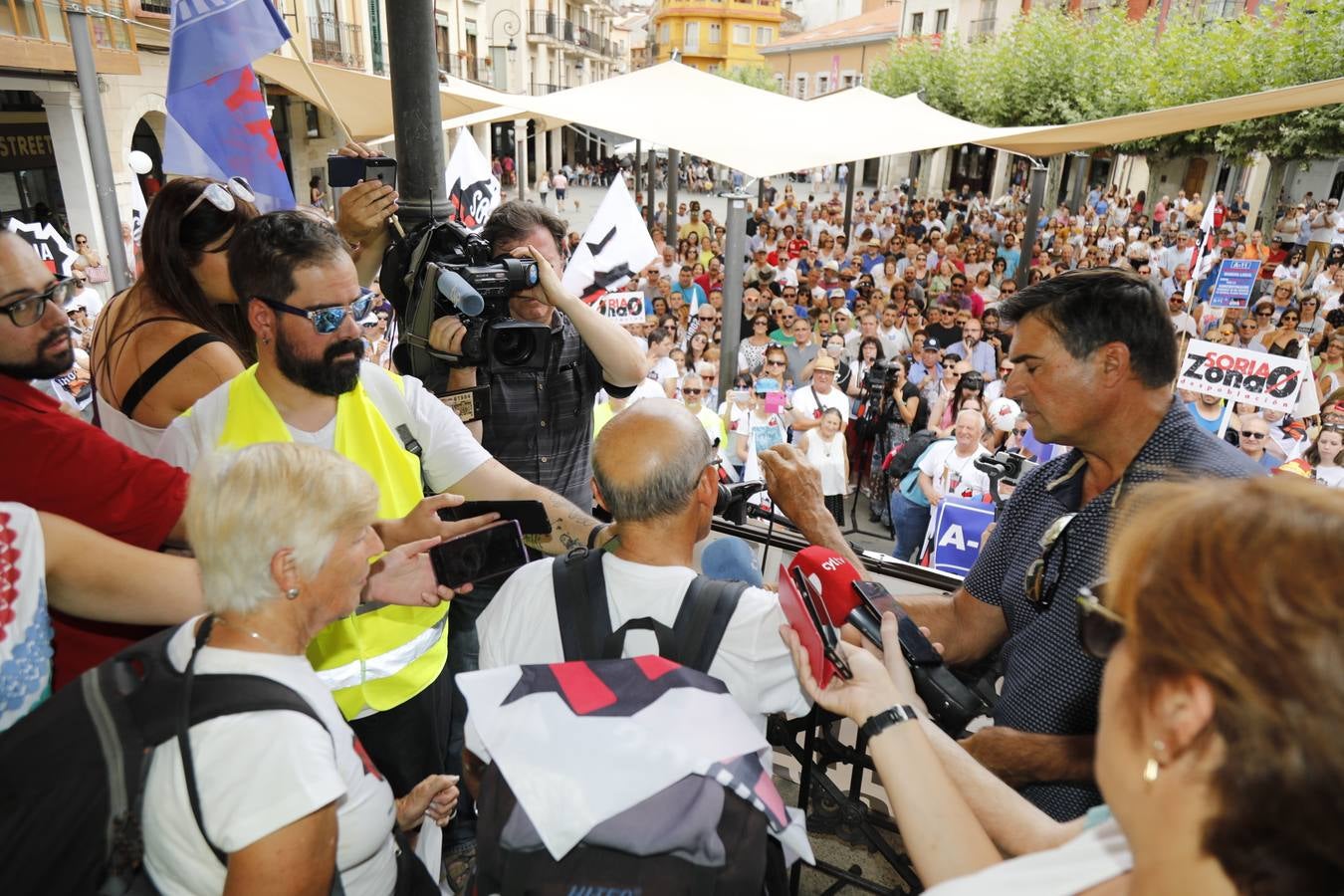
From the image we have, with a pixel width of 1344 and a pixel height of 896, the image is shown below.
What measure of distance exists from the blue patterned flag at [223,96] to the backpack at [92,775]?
8.85 ft

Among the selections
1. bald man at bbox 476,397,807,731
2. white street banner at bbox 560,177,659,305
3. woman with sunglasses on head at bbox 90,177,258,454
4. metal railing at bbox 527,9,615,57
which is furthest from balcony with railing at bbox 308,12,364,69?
bald man at bbox 476,397,807,731

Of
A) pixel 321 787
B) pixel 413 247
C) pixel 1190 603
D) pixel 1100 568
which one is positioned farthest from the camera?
pixel 413 247

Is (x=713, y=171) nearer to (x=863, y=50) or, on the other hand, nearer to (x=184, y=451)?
(x=863, y=50)

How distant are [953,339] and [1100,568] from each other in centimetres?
776

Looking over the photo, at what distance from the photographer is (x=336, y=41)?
23906 millimetres

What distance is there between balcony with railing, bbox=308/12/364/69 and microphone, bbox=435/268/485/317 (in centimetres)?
2272

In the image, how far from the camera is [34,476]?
1.67m

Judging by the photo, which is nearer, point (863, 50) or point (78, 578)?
point (78, 578)

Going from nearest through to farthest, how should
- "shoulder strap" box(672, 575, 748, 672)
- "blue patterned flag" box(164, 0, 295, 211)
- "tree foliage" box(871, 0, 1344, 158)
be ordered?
"shoulder strap" box(672, 575, 748, 672) → "blue patterned flag" box(164, 0, 295, 211) → "tree foliage" box(871, 0, 1344, 158)

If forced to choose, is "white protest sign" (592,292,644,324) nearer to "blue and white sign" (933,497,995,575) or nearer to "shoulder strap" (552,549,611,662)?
"blue and white sign" (933,497,995,575)

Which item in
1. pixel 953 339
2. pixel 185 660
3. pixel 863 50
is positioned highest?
pixel 863 50

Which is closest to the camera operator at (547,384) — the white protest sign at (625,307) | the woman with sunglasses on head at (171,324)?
the woman with sunglasses on head at (171,324)

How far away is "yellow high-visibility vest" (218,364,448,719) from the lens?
2203 mm

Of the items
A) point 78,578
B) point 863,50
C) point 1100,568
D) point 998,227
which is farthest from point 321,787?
point 863,50
